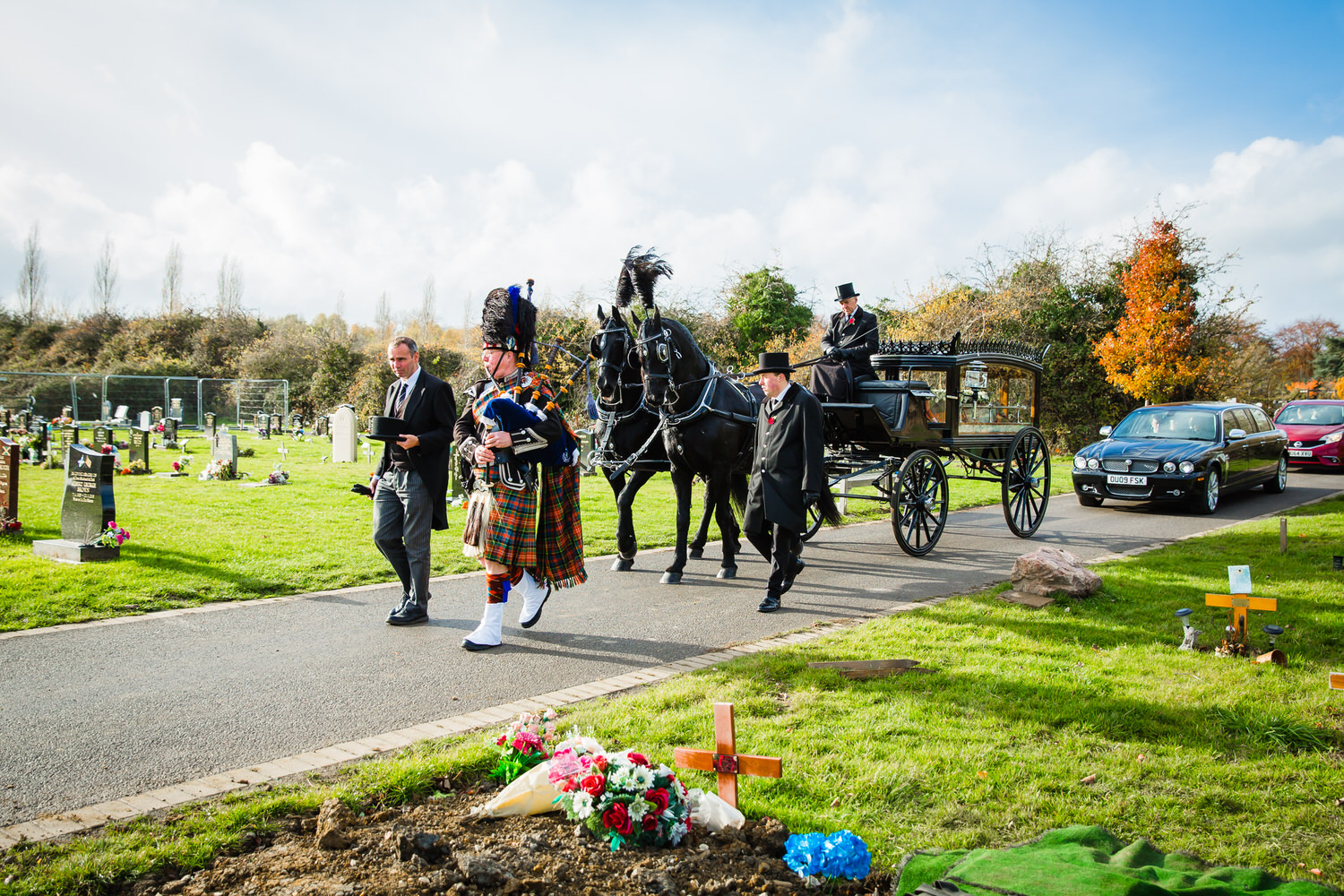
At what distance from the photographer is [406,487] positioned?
243 inches

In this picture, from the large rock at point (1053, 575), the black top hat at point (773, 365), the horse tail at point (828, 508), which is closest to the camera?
the black top hat at point (773, 365)

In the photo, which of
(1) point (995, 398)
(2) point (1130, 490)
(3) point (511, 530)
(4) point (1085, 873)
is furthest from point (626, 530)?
(2) point (1130, 490)

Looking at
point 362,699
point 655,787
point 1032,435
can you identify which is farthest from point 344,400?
point 655,787

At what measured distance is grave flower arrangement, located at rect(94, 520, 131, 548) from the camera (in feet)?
26.5

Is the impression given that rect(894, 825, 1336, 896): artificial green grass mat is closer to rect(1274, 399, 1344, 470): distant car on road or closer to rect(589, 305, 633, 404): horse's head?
rect(589, 305, 633, 404): horse's head

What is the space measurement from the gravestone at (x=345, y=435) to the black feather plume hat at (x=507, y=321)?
46.2 ft

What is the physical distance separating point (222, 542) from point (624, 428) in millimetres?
4654

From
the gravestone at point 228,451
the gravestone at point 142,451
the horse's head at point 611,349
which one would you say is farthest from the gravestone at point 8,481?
the gravestone at point 142,451

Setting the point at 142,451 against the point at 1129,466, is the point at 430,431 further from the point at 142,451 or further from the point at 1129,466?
the point at 142,451

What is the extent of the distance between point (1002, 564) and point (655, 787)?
7.04 meters

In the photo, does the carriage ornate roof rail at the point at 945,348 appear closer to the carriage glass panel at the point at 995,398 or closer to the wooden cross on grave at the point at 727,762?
the carriage glass panel at the point at 995,398

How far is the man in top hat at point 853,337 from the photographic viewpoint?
30.5ft

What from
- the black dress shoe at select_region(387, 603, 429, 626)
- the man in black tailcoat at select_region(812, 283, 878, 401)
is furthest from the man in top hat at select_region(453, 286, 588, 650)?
the man in black tailcoat at select_region(812, 283, 878, 401)

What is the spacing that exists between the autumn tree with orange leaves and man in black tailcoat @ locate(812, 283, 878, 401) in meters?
18.7
